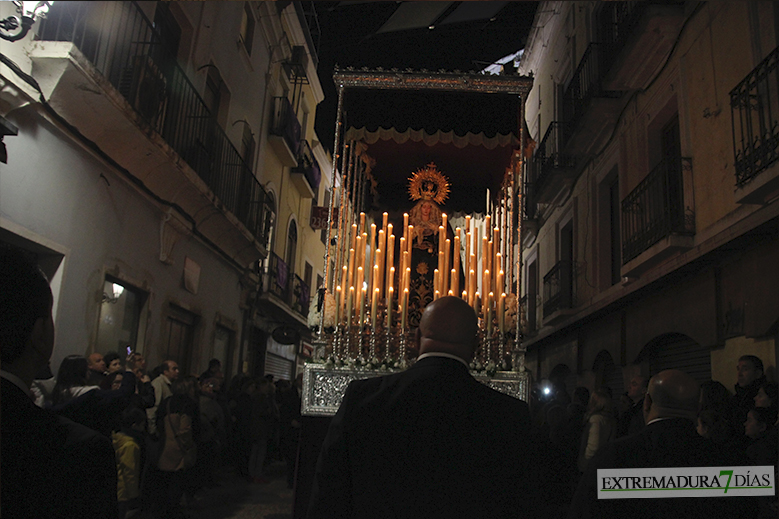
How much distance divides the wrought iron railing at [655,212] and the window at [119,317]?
5.52m

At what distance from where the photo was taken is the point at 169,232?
24.3ft

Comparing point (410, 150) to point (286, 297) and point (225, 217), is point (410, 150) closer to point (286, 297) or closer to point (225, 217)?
point (225, 217)

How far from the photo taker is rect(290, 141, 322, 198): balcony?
49.2 ft

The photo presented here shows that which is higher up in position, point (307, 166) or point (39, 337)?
point (307, 166)

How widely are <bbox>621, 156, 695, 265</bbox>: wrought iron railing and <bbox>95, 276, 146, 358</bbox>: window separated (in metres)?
5.52

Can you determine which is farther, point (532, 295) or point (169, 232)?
point (532, 295)

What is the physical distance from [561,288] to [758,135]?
5816 millimetres

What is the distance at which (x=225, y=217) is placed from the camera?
8.78m

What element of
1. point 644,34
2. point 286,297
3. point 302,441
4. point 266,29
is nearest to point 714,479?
point 302,441

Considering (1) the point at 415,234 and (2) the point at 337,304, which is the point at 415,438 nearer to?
(2) the point at 337,304

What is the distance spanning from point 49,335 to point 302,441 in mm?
2688

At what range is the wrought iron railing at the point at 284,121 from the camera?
12.4 metres

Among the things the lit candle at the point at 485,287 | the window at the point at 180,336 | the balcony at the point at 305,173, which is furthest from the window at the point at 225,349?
the lit candle at the point at 485,287

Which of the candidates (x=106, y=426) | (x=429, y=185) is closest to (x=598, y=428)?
(x=429, y=185)
